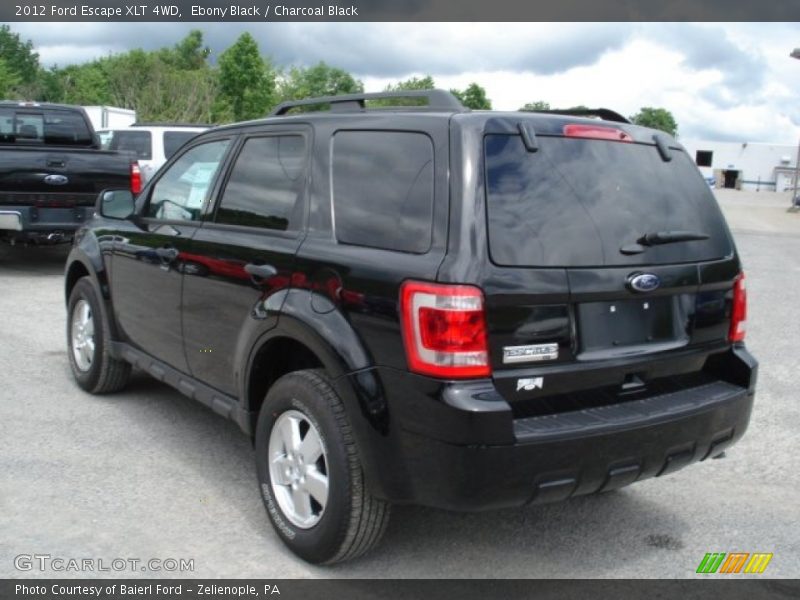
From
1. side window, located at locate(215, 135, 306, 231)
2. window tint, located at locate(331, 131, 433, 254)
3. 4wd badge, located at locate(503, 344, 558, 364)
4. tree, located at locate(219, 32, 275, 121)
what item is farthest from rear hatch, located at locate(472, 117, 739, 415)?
tree, located at locate(219, 32, 275, 121)

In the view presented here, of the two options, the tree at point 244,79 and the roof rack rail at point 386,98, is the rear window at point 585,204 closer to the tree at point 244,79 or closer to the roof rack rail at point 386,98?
the roof rack rail at point 386,98

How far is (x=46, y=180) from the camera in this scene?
1006 centimetres

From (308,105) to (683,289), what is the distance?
2.08m

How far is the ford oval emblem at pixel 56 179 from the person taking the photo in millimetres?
10062

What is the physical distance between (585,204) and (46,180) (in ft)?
27.6

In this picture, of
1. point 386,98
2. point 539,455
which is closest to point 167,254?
point 386,98

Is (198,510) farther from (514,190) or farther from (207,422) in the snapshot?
(514,190)

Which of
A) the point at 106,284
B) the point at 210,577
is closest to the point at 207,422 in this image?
the point at 106,284

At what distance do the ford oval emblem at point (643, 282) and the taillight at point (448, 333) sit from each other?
69 centimetres

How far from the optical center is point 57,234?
10.2 metres

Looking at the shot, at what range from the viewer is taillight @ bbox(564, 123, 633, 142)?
3400 millimetres

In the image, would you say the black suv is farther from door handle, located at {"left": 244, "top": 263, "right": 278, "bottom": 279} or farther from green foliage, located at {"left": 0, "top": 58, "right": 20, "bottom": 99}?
green foliage, located at {"left": 0, "top": 58, "right": 20, "bottom": 99}

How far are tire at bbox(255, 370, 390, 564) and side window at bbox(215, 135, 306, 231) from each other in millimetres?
778

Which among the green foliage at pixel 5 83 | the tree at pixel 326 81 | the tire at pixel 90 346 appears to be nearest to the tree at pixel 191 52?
the tree at pixel 326 81
